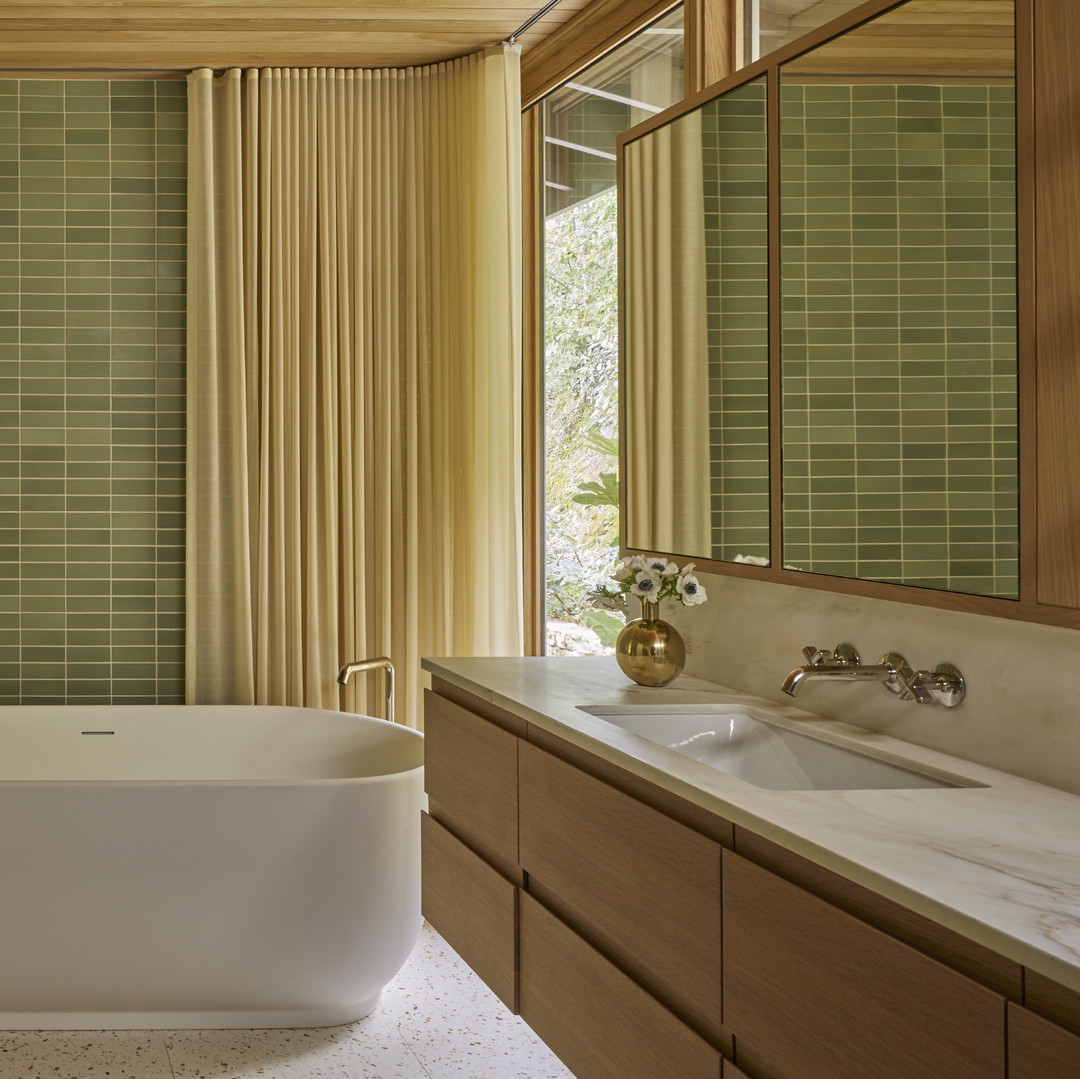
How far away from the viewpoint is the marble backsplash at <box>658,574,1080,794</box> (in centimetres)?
147

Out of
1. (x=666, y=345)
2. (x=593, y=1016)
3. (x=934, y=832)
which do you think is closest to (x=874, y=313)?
(x=666, y=345)

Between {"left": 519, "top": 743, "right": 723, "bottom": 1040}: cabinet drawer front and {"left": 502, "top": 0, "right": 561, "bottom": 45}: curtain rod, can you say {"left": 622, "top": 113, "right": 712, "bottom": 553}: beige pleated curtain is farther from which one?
{"left": 502, "top": 0, "right": 561, "bottom": 45}: curtain rod

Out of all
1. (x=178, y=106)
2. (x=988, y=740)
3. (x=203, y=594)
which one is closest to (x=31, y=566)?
(x=203, y=594)

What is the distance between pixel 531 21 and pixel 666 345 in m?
1.34

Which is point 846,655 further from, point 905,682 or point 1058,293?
point 1058,293

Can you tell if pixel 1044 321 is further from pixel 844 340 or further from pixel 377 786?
pixel 377 786

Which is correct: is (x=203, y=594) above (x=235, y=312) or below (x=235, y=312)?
below

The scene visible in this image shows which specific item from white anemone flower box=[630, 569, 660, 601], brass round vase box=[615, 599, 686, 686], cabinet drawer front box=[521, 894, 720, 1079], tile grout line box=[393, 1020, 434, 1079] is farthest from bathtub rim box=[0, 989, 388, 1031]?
white anemone flower box=[630, 569, 660, 601]

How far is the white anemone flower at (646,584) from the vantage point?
2188mm

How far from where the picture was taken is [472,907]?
6.94 ft

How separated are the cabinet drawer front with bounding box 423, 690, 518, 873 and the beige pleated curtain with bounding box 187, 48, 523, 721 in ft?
3.87

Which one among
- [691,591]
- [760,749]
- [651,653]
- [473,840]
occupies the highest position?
[691,591]

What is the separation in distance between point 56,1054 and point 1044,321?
249 cm

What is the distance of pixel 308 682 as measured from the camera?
3.61 meters
